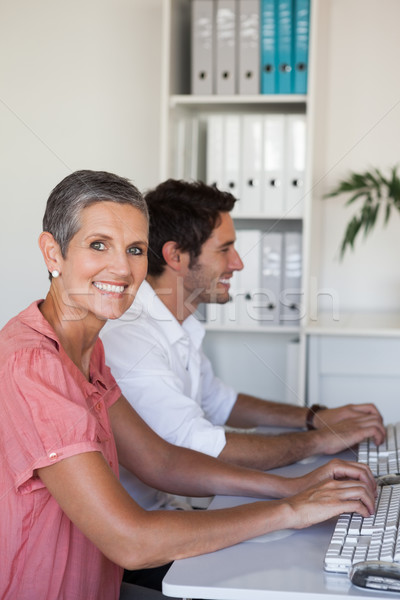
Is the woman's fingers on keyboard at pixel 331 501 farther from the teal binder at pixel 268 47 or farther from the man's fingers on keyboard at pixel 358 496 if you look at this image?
the teal binder at pixel 268 47

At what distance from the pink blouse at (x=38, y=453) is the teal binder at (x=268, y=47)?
173 cm

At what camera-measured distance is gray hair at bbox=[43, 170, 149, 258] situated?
3.61 feet

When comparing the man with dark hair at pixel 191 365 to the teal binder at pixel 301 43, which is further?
the teal binder at pixel 301 43

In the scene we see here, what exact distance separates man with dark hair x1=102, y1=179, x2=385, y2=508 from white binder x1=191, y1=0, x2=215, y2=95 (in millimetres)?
797

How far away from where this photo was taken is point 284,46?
2529 millimetres

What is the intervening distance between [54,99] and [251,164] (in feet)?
3.01

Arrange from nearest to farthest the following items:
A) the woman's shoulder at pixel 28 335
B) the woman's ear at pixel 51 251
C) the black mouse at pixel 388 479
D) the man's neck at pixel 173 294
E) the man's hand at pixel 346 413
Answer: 1. the woman's shoulder at pixel 28 335
2. the woman's ear at pixel 51 251
3. the black mouse at pixel 388 479
4. the man's hand at pixel 346 413
5. the man's neck at pixel 173 294

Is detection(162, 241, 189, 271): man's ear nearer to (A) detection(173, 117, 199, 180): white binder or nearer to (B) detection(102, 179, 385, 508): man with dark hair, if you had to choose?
(B) detection(102, 179, 385, 508): man with dark hair

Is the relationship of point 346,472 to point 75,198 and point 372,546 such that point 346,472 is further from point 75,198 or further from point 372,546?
point 75,198

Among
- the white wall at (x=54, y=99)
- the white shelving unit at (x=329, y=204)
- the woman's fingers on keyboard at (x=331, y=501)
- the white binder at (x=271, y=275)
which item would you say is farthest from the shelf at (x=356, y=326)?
the woman's fingers on keyboard at (x=331, y=501)

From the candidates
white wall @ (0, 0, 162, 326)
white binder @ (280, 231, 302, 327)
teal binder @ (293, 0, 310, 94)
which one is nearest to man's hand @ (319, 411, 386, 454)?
white binder @ (280, 231, 302, 327)

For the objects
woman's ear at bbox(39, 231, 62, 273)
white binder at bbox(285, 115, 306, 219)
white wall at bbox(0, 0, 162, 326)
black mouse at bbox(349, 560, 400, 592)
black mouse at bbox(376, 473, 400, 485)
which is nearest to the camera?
black mouse at bbox(349, 560, 400, 592)

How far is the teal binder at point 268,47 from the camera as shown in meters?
2.52

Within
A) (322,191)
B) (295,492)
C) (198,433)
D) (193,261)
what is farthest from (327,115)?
(295,492)
